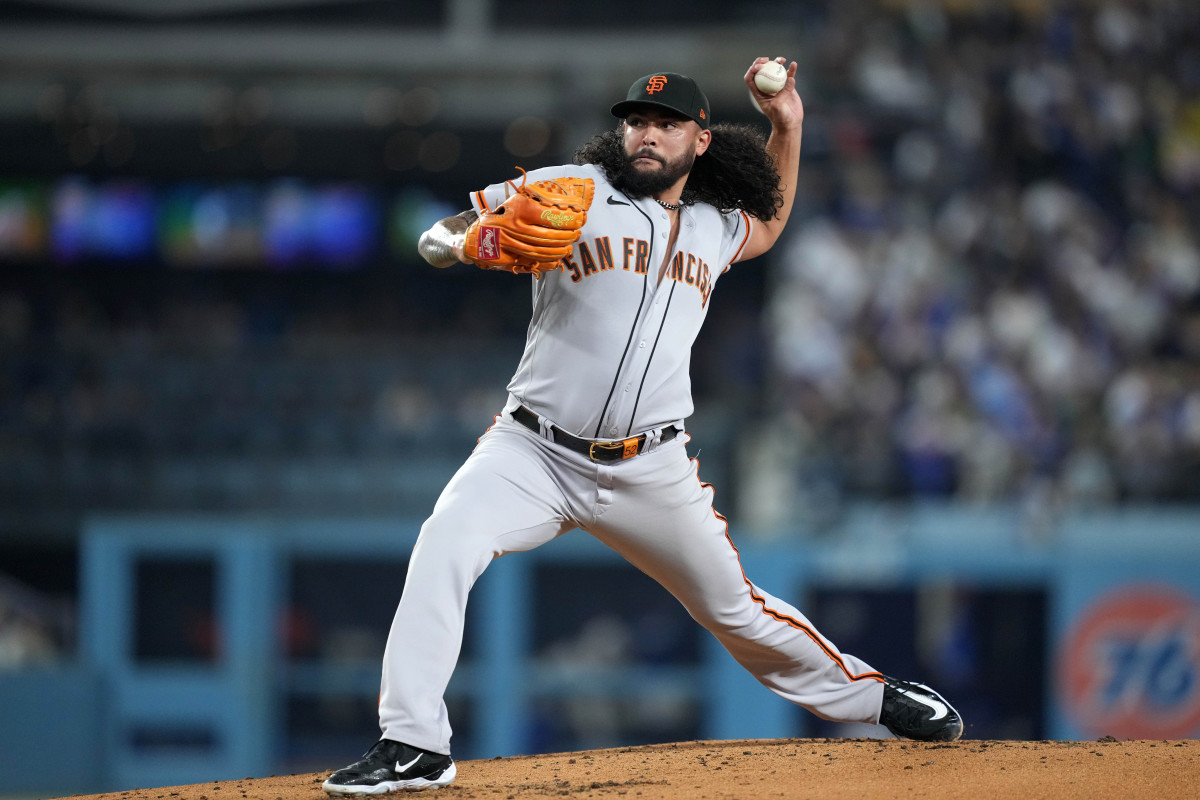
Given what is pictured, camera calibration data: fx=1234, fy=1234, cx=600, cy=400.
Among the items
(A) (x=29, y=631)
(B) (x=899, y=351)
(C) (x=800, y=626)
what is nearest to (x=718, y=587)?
(C) (x=800, y=626)

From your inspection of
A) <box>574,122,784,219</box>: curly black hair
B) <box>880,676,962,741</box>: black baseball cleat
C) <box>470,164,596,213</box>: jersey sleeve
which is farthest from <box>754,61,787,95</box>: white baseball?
<box>880,676,962,741</box>: black baseball cleat

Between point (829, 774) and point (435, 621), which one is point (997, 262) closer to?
point (829, 774)

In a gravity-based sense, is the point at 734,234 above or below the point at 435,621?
above

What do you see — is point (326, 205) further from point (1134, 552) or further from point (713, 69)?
point (1134, 552)

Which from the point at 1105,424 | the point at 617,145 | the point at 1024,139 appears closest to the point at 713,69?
the point at 1024,139

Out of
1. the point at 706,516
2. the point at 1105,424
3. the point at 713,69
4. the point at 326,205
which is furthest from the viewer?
the point at 326,205

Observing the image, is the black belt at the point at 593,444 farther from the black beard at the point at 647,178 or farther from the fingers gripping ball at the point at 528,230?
the black beard at the point at 647,178

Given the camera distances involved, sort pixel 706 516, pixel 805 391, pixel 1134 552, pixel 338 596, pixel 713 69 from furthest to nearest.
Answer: pixel 713 69
pixel 338 596
pixel 805 391
pixel 1134 552
pixel 706 516
